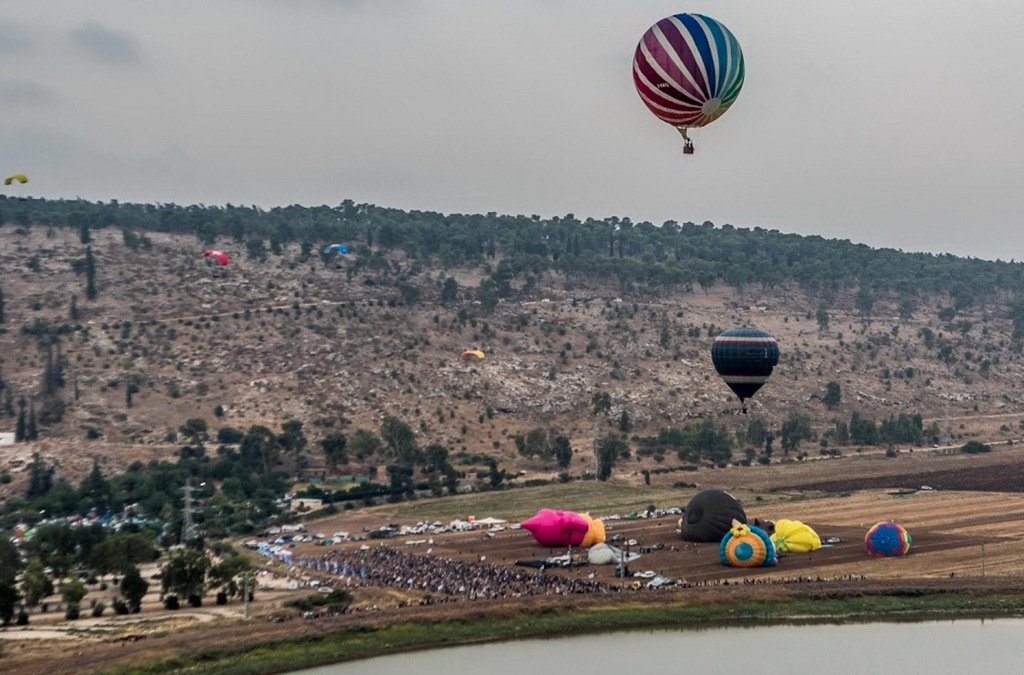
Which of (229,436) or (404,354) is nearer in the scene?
(229,436)

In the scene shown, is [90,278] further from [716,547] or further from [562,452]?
[716,547]

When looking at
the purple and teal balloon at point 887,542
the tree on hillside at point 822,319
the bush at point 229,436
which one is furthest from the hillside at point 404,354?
the purple and teal balloon at point 887,542

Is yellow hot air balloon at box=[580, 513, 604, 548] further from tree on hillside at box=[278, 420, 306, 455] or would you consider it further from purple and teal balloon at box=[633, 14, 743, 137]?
tree on hillside at box=[278, 420, 306, 455]

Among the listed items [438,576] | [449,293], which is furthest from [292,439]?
[438,576]

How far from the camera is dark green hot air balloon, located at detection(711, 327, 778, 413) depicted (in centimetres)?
5984

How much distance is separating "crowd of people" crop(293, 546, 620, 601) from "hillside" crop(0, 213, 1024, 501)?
3456cm

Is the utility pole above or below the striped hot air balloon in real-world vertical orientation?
below

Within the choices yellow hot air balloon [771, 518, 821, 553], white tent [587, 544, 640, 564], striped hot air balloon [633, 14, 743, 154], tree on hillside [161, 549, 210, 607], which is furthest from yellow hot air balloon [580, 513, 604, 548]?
striped hot air balloon [633, 14, 743, 154]

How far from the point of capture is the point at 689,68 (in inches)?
1725

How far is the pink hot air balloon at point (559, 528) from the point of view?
62.9m

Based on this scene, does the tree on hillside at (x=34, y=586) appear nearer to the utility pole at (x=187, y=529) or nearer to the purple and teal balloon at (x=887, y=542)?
the utility pole at (x=187, y=529)

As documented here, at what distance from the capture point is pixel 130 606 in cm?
5222

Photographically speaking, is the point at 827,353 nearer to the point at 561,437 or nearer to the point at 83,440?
the point at 561,437

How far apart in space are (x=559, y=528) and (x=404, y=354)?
61619mm
